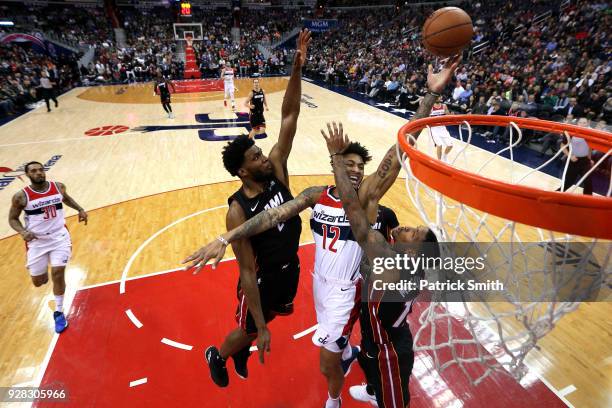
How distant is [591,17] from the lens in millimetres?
13891

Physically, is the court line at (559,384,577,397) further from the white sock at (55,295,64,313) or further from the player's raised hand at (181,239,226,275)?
the white sock at (55,295,64,313)

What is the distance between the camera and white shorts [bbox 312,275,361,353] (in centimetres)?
262

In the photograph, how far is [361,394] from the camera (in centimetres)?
298

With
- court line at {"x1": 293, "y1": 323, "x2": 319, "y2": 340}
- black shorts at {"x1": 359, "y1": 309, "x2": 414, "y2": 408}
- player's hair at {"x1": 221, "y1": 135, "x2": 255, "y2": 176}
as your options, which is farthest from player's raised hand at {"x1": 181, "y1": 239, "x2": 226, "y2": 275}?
court line at {"x1": 293, "y1": 323, "x2": 319, "y2": 340}

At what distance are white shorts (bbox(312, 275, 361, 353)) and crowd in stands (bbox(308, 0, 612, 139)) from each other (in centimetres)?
868

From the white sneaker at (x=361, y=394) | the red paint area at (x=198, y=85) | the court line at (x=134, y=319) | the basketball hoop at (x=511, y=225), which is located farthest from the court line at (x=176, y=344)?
the red paint area at (x=198, y=85)

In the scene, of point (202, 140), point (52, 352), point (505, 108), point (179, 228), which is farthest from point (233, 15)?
point (52, 352)

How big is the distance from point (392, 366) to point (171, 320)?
247 centimetres

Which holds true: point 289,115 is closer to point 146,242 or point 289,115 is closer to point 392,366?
point 392,366

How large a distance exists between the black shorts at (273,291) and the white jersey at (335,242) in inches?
13.5

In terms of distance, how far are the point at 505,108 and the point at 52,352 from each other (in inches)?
423

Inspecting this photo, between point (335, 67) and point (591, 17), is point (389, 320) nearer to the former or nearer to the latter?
point (591, 17)

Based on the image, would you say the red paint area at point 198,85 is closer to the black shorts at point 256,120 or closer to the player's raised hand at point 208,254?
the black shorts at point 256,120

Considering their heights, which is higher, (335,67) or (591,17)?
(591,17)
